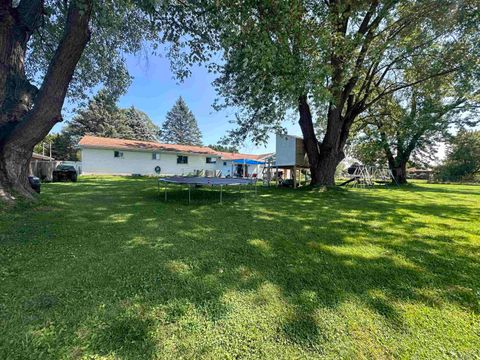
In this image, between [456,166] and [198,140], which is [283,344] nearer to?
[456,166]

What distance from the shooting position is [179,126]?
4769cm

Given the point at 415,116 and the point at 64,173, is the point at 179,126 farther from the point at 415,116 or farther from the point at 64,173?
the point at 415,116

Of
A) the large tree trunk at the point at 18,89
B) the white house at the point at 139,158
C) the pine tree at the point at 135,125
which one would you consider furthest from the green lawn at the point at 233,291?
the pine tree at the point at 135,125

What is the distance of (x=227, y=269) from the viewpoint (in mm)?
2877

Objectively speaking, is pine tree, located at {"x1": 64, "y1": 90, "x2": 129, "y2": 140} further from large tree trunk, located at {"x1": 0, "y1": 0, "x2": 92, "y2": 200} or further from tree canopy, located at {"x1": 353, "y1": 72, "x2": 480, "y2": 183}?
tree canopy, located at {"x1": 353, "y1": 72, "x2": 480, "y2": 183}

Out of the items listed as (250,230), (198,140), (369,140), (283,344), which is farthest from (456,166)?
(198,140)

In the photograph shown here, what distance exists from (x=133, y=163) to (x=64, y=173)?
7662 millimetres

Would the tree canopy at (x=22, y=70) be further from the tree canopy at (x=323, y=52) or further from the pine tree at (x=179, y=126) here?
the pine tree at (x=179, y=126)

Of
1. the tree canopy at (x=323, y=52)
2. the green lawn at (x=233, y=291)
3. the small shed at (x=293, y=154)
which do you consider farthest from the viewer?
the small shed at (x=293, y=154)

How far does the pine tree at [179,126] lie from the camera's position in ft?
155

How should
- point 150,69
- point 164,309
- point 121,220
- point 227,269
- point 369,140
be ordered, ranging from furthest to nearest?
1. point 369,140
2. point 150,69
3. point 121,220
4. point 227,269
5. point 164,309

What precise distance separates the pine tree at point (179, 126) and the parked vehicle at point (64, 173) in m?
34.3

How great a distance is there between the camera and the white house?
19531mm

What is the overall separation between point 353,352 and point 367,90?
41.8ft
